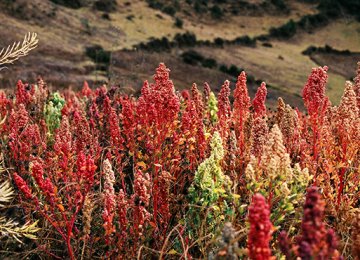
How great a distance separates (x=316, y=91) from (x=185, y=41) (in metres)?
33.6

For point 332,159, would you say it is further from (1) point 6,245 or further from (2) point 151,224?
(1) point 6,245

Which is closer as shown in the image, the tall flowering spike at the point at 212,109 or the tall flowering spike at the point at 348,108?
the tall flowering spike at the point at 348,108

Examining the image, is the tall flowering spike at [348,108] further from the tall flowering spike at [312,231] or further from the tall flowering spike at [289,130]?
the tall flowering spike at [312,231]

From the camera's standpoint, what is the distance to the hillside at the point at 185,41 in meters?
24.6

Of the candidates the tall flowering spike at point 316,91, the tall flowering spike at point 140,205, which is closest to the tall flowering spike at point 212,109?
the tall flowering spike at point 316,91

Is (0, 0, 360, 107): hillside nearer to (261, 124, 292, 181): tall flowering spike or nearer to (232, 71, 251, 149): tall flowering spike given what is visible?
(232, 71, 251, 149): tall flowering spike

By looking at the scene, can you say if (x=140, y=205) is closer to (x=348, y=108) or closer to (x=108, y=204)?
(x=108, y=204)

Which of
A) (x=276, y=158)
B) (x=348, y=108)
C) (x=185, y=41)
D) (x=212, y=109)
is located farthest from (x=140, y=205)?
(x=185, y=41)

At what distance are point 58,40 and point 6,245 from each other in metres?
28.2

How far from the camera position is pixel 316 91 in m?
3.88

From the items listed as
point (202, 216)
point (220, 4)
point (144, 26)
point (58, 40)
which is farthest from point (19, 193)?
point (220, 4)

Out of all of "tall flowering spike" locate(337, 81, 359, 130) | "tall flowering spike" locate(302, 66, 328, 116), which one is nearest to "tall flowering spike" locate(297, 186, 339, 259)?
"tall flowering spike" locate(337, 81, 359, 130)

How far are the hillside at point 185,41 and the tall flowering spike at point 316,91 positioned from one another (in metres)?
11.4

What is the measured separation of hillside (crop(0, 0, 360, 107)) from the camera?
80.7 ft
